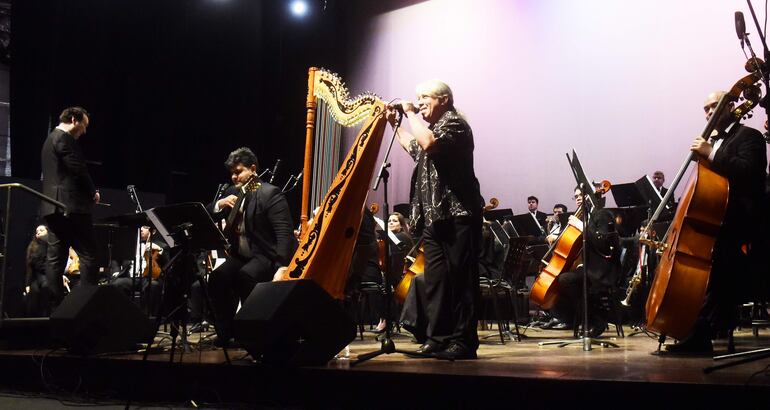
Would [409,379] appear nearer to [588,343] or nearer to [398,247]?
[588,343]

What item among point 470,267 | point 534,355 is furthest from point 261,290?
point 534,355

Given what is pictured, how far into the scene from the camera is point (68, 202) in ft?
17.5

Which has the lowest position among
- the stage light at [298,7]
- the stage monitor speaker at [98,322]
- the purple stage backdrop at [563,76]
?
the stage monitor speaker at [98,322]

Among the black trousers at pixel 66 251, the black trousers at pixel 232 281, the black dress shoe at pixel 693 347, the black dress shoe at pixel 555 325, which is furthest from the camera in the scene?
the black dress shoe at pixel 555 325

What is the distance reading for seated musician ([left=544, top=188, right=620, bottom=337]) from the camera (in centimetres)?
579

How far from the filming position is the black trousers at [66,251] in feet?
17.2

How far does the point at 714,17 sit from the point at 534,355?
6.11 metres

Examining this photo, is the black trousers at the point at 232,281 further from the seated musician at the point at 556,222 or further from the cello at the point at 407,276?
the seated musician at the point at 556,222

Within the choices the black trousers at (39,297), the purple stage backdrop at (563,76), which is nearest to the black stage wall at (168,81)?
the purple stage backdrop at (563,76)

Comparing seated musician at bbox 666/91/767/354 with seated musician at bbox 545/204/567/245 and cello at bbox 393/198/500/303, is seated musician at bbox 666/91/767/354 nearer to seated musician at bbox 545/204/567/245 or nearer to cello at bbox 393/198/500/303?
cello at bbox 393/198/500/303

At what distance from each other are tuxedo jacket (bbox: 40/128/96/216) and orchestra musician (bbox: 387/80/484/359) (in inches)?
116

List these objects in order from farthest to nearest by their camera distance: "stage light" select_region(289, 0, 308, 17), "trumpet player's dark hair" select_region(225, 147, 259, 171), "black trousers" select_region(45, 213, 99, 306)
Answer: "stage light" select_region(289, 0, 308, 17), "black trousers" select_region(45, 213, 99, 306), "trumpet player's dark hair" select_region(225, 147, 259, 171)

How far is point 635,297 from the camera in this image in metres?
7.55

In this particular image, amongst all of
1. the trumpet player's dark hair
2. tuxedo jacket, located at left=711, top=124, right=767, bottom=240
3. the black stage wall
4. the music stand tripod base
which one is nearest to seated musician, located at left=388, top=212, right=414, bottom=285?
the music stand tripod base
